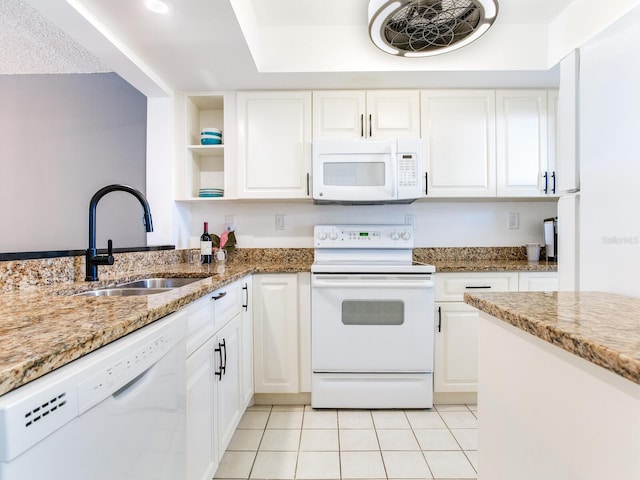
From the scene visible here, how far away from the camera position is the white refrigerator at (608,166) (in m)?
0.69

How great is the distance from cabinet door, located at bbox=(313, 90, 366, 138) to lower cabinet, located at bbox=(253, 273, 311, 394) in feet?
3.28

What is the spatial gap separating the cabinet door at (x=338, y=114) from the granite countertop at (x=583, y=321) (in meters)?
1.63

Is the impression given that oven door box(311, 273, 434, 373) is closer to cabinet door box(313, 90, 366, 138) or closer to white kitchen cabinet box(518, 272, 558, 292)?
white kitchen cabinet box(518, 272, 558, 292)

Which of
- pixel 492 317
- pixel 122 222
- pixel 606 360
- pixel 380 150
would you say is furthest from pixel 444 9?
pixel 122 222

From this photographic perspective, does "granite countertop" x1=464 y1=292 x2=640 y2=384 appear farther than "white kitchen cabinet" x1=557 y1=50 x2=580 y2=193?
No

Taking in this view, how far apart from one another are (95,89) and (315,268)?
223 centimetres

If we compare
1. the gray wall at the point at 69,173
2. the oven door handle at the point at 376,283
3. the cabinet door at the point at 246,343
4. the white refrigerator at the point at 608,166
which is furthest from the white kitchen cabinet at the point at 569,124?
the gray wall at the point at 69,173

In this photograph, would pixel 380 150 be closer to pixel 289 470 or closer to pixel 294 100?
pixel 294 100

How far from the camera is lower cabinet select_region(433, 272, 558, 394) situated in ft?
6.46

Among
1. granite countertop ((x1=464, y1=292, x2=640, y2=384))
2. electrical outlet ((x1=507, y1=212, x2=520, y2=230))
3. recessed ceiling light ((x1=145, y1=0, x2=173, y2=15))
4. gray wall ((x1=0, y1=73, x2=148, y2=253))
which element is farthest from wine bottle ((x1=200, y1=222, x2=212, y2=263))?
electrical outlet ((x1=507, y1=212, x2=520, y2=230))

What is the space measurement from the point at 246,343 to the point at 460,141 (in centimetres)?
191

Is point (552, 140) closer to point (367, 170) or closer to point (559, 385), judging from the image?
point (367, 170)

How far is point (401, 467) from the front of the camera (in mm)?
1453

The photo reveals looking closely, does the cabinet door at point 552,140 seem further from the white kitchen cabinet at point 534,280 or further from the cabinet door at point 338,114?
the cabinet door at point 338,114
